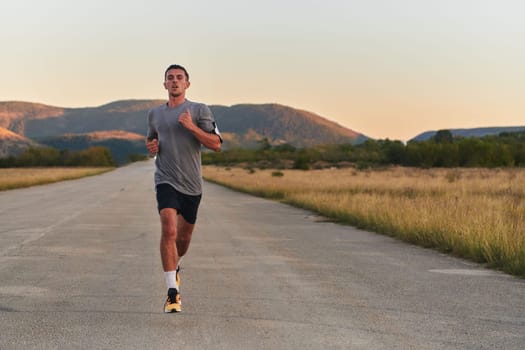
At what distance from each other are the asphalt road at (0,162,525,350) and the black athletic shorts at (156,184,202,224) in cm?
92

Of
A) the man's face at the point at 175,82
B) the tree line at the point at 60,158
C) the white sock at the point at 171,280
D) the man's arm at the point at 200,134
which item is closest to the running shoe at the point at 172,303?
the white sock at the point at 171,280

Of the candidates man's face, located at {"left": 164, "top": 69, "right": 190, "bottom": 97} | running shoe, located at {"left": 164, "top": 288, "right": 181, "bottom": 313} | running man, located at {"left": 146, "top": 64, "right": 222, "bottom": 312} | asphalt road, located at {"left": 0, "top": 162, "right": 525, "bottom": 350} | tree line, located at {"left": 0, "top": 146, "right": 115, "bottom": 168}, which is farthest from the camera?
tree line, located at {"left": 0, "top": 146, "right": 115, "bottom": 168}

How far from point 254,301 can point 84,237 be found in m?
7.39

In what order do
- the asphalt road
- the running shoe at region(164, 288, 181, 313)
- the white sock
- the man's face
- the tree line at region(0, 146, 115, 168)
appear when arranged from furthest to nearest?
1. the tree line at region(0, 146, 115, 168)
2. the man's face
3. the white sock
4. the running shoe at region(164, 288, 181, 313)
5. the asphalt road

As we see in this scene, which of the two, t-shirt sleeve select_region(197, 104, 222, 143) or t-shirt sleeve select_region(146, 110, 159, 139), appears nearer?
t-shirt sleeve select_region(197, 104, 222, 143)

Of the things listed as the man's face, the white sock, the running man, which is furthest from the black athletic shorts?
the man's face

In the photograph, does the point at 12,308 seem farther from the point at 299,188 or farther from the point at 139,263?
the point at 299,188

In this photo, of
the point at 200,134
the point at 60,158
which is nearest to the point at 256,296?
the point at 200,134

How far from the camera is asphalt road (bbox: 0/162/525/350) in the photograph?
5.37 meters

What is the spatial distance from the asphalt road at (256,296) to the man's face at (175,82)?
209 centimetres

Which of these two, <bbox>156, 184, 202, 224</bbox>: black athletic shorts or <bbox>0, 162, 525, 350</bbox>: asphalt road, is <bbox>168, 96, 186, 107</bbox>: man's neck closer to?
<bbox>156, 184, 202, 224</bbox>: black athletic shorts

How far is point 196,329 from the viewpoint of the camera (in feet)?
18.5

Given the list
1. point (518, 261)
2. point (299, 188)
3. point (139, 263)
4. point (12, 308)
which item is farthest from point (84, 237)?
point (299, 188)

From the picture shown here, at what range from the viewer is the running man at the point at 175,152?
6406 millimetres
